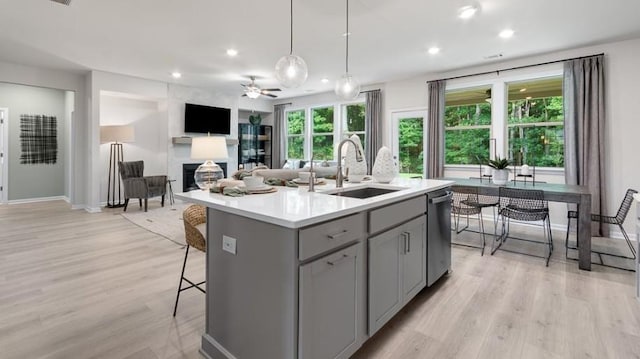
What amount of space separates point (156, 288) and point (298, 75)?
7.25 ft

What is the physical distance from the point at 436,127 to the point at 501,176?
218cm

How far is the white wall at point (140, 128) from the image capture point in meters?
6.84

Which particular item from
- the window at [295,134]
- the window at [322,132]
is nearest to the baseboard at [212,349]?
the window at [322,132]

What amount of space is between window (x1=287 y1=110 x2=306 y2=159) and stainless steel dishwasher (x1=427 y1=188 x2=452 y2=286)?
6.16 metres

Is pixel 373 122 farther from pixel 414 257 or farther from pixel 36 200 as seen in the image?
pixel 36 200

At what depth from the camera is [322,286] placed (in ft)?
4.89

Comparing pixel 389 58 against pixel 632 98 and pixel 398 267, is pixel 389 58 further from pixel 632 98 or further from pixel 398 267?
pixel 398 267

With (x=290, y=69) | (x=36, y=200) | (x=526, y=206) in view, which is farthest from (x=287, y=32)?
(x=36, y=200)

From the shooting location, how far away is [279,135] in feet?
29.8

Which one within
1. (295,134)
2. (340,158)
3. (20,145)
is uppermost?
(295,134)

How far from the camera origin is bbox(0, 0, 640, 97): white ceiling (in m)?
3.33

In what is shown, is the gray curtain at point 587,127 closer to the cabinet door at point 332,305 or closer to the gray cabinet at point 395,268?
the gray cabinet at point 395,268

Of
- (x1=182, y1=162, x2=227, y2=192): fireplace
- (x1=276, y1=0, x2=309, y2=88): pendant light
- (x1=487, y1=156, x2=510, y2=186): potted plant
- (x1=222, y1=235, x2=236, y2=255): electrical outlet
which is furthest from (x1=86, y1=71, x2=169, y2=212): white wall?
(x1=487, y1=156, x2=510, y2=186): potted plant

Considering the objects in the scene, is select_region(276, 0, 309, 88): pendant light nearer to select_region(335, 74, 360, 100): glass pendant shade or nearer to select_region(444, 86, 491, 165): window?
select_region(335, 74, 360, 100): glass pendant shade
